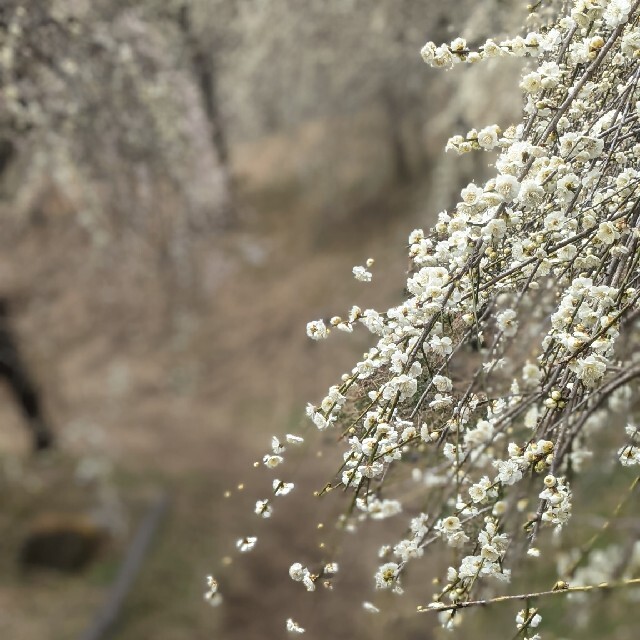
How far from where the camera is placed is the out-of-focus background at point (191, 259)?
14.3 ft

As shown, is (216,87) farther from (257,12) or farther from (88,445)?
(88,445)

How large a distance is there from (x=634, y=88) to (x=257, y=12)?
732 centimetres

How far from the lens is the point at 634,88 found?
1.71 metres

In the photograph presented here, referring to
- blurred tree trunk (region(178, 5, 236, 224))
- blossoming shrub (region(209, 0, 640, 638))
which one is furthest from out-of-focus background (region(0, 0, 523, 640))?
blossoming shrub (region(209, 0, 640, 638))

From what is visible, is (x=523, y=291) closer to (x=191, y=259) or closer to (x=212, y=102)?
(x=191, y=259)

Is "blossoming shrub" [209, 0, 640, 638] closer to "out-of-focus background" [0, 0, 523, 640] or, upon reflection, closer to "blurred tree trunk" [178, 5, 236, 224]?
"out-of-focus background" [0, 0, 523, 640]

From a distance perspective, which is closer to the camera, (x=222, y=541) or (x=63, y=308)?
(x=222, y=541)

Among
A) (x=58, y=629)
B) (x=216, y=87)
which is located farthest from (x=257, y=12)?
(x=58, y=629)

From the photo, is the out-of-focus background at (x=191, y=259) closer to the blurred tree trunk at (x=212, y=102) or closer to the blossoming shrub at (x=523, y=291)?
the blurred tree trunk at (x=212, y=102)

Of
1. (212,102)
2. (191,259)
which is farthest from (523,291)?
(212,102)

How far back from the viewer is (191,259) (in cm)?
774

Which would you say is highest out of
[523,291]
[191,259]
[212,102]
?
[212,102]

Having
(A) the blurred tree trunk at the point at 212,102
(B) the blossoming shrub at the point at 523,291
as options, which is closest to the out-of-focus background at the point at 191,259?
(A) the blurred tree trunk at the point at 212,102

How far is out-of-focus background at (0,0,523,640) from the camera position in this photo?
4.36 meters
